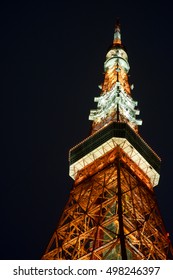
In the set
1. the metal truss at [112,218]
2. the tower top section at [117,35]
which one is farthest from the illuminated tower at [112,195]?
the tower top section at [117,35]

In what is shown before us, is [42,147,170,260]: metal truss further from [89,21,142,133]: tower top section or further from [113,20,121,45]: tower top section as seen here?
[113,20,121,45]: tower top section

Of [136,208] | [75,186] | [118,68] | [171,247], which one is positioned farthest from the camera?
[118,68]

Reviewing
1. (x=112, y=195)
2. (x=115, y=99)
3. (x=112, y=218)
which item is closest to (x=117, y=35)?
(x=115, y=99)

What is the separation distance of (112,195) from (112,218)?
3415mm

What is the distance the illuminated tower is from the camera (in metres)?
19.9

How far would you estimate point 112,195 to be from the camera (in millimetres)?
23266

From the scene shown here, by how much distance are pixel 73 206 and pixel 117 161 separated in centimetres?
343

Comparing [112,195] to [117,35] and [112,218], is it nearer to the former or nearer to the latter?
[112,218]

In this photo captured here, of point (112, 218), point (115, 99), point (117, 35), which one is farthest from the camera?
point (117, 35)

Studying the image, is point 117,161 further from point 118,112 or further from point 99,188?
point 118,112

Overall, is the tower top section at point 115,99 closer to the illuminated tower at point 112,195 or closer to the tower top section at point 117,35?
the illuminated tower at point 112,195

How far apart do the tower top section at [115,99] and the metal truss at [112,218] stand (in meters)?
4.51
